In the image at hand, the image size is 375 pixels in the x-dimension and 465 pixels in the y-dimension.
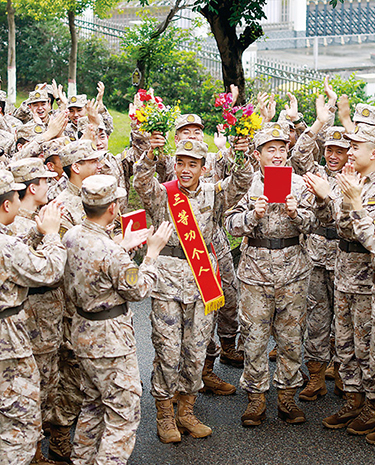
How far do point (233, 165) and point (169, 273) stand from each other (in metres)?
1.02

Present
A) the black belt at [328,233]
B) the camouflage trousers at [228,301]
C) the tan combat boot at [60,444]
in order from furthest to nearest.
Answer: the camouflage trousers at [228,301] < the black belt at [328,233] < the tan combat boot at [60,444]

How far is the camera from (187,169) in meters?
5.53

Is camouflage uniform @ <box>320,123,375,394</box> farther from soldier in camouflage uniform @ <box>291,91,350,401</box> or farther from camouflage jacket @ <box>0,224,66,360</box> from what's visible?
camouflage jacket @ <box>0,224,66,360</box>

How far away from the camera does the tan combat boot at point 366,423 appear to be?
18.1 ft

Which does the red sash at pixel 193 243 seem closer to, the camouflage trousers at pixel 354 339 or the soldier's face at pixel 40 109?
the camouflage trousers at pixel 354 339

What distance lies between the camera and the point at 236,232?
18.5 ft

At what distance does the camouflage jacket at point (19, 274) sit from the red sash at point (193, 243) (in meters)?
1.41

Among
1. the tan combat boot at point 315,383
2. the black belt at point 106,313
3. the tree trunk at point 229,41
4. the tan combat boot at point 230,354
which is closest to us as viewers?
the black belt at point 106,313

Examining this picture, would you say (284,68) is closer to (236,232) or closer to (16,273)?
(236,232)

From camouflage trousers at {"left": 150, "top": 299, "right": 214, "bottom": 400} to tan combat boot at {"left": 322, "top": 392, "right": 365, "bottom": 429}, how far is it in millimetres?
1126

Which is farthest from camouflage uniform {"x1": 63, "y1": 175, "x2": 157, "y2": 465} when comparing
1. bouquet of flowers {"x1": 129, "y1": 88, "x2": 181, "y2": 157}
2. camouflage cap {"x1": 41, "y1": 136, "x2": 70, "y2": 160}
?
camouflage cap {"x1": 41, "y1": 136, "x2": 70, "y2": 160}

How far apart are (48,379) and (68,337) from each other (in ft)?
1.44

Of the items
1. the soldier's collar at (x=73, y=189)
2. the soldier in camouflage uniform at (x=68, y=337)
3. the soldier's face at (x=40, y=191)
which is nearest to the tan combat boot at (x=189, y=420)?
the soldier in camouflage uniform at (x=68, y=337)

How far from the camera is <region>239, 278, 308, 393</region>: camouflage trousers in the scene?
569cm
